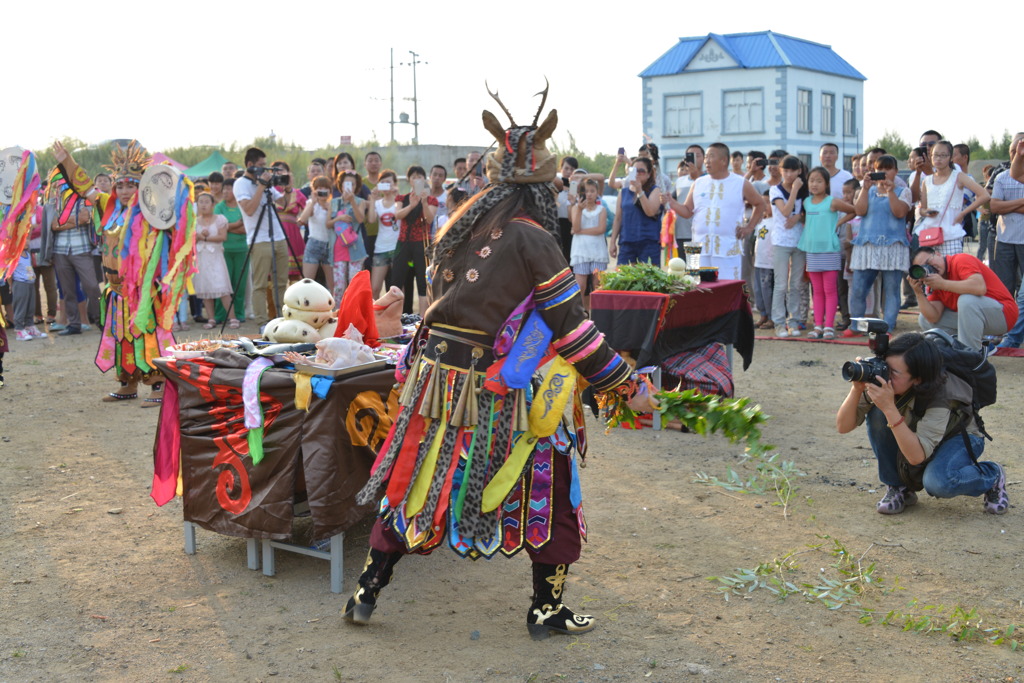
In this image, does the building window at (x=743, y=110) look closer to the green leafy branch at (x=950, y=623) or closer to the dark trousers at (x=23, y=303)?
the dark trousers at (x=23, y=303)

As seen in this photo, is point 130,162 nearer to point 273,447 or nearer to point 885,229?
point 273,447

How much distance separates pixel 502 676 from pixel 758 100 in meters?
36.5

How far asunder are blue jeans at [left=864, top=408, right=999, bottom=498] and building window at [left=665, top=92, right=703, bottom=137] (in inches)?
1356

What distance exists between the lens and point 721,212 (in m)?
8.95

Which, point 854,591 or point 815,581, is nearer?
point 854,591

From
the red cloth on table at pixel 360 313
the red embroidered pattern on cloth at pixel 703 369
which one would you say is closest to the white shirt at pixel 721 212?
the red embroidered pattern on cloth at pixel 703 369

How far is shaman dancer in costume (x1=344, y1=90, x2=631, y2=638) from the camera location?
3.41 m

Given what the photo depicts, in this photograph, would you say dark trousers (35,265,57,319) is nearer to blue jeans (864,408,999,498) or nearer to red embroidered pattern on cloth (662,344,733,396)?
red embroidered pattern on cloth (662,344,733,396)

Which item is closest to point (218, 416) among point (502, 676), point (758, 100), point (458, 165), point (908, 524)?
point (502, 676)

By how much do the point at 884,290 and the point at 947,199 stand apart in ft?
3.57

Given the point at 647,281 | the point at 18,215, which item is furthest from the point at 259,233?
the point at 647,281

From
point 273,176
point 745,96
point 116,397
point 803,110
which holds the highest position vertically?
point 745,96

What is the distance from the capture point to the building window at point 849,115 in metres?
39.9

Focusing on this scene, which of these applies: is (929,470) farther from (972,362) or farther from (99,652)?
(99,652)
